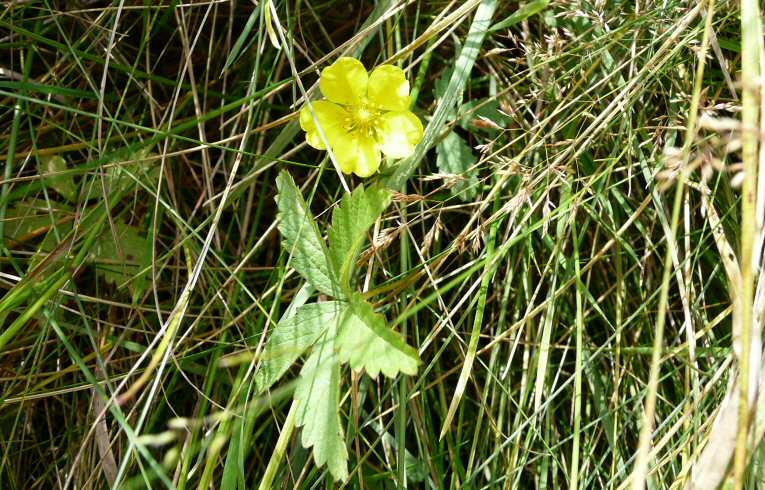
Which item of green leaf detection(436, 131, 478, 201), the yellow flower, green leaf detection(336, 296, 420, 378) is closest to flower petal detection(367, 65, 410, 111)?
the yellow flower

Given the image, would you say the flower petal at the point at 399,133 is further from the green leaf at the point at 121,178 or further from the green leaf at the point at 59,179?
the green leaf at the point at 59,179

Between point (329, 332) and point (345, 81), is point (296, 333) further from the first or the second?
point (345, 81)

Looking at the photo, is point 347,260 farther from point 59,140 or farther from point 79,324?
point 59,140

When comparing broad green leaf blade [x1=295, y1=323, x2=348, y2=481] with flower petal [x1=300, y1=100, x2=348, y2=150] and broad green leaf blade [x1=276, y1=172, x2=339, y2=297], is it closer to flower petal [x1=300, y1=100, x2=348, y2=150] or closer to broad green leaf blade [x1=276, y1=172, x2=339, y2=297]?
broad green leaf blade [x1=276, y1=172, x2=339, y2=297]

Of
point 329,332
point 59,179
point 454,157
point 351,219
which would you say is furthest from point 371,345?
Result: point 59,179

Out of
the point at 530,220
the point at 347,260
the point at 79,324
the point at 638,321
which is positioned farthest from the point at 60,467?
the point at 638,321
